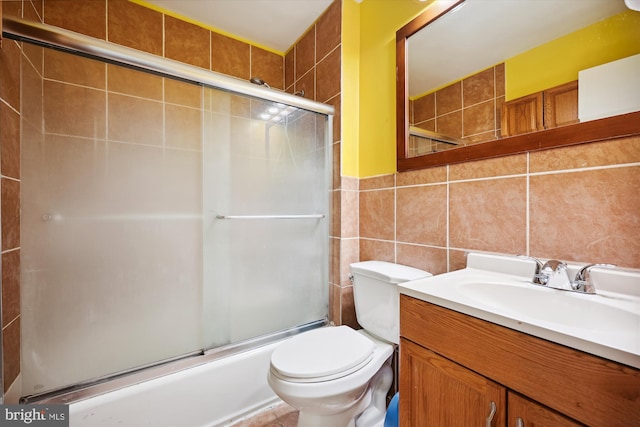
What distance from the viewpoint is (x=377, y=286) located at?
119cm

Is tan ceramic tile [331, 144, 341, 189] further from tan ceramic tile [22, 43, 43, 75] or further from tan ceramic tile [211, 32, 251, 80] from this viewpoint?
tan ceramic tile [22, 43, 43, 75]

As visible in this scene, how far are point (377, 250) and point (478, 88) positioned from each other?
35.0 inches

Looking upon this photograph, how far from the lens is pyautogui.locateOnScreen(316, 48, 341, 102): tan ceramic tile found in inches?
61.2

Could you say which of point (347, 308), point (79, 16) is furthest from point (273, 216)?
point (79, 16)

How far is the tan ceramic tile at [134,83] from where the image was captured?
112 cm

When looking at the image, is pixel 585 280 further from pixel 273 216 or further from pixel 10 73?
pixel 10 73

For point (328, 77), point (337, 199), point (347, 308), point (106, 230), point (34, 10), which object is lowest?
point (347, 308)

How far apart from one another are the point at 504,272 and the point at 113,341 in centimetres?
169

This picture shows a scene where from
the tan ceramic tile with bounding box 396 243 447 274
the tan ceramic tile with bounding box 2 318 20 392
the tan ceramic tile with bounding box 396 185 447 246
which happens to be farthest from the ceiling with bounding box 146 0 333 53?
the tan ceramic tile with bounding box 2 318 20 392

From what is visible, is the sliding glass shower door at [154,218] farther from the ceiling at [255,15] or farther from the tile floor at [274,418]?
the ceiling at [255,15]

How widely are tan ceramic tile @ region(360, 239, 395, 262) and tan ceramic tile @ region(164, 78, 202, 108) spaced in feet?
3.86

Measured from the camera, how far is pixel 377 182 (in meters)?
1.44

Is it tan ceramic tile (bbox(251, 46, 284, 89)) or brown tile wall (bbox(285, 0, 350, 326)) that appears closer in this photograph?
brown tile wall (bbox(285, 0, 350, 326))

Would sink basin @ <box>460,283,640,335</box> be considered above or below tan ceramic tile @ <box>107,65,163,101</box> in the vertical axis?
below
